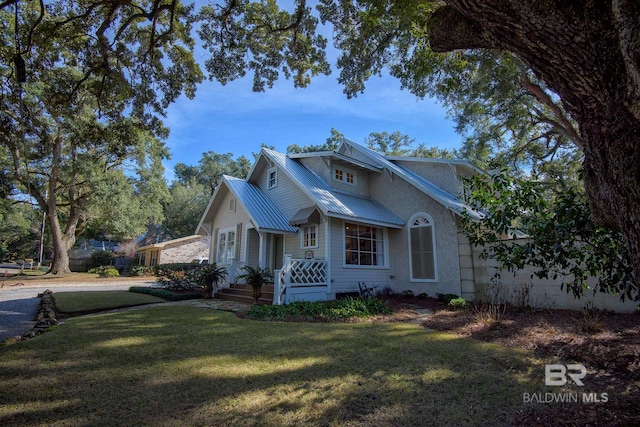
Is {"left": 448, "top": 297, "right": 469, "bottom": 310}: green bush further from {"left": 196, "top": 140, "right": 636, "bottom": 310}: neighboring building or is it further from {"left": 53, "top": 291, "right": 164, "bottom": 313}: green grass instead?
{"left": 53, "top": 291, "right": 164, "bottom": 313}: green grass

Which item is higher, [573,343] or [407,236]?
[407,236]

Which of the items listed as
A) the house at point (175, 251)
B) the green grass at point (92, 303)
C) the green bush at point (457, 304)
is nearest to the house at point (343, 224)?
the green bush at point (457, 304)

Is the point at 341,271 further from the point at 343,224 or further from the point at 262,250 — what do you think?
the point at 262,250

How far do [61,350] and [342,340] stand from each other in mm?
4750

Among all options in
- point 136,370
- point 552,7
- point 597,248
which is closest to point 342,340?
point 136,370

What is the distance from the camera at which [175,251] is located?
32.3 meters

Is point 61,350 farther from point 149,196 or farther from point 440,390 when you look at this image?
point 149,196

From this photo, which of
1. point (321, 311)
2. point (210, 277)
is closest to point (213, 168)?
point (210, 277)

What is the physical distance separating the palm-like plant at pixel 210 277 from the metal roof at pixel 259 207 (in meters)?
3.02

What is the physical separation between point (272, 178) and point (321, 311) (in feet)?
27.0

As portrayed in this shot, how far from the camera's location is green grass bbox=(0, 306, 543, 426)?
3.15 meters

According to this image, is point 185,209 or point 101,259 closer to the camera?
point 101,259

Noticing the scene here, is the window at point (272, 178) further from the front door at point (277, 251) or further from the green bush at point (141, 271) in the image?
the green bush at point (141, 271)

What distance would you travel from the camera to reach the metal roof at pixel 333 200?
11656 mm
